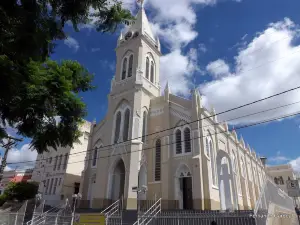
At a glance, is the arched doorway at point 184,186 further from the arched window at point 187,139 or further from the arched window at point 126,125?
the arched window at point 126,125

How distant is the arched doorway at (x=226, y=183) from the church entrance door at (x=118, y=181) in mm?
9701

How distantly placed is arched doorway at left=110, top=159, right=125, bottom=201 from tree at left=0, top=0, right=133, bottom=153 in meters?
12.7

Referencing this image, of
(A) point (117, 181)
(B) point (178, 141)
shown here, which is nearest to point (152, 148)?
(B) point (178, 141)

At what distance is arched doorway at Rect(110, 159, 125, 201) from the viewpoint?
23406mm

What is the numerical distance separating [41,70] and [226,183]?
833 inches

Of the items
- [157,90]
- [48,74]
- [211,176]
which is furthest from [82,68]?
[157,90]

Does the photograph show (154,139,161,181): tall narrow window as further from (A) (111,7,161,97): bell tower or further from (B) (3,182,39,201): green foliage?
(B) (3,182,39,201): green foliage

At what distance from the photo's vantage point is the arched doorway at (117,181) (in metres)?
23.4

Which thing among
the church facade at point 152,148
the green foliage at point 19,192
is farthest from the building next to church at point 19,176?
the church facade at point 152,148

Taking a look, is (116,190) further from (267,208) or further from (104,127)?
(267,208)

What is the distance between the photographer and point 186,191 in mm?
22000

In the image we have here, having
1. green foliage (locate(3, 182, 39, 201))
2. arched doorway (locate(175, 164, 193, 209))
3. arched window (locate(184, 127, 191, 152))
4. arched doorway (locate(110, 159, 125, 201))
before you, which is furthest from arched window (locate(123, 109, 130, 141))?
green foliage (locate(3, 182, 39, 201))

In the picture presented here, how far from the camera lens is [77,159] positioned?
35.5 meters

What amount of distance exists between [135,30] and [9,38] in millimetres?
24872
